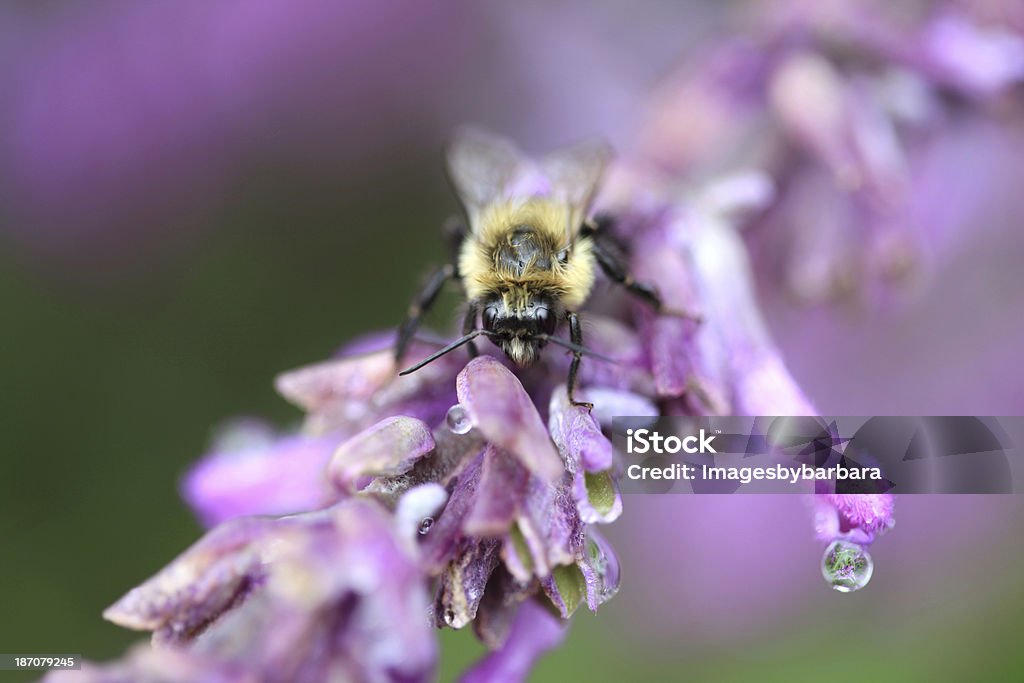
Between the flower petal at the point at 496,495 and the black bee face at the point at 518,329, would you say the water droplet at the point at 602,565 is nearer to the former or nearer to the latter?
the flower petal at the point at 496,495

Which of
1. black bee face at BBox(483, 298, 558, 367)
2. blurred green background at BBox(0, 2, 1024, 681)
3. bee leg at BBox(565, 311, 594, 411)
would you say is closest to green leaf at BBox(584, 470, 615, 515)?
bee leg at BBox(565, 311, 594, 411)

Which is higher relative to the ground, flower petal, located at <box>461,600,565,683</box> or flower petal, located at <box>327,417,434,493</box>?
flower petal, located at <box>327,417,434,493</box>

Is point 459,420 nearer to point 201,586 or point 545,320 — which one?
point 545,320

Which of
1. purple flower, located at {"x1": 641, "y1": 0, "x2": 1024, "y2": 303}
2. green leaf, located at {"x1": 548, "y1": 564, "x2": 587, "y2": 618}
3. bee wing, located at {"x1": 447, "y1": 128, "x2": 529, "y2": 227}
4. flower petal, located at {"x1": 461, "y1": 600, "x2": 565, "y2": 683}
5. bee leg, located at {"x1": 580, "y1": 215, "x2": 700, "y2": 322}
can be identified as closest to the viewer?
green leaf, located at {"x1": 548, "y1": 564, "x2": 587, "y2": 618}

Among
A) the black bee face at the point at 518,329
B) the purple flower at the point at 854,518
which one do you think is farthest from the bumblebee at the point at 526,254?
the purple flower at the point at 854,518

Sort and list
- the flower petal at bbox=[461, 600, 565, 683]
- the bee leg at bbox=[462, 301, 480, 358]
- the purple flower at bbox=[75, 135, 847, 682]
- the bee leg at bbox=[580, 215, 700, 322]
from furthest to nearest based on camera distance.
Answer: the bee leg at bbox=[580, 215, 700, 322], the bee leg at bbox=[462, 301, 480, 358], the flower petal at bbox=[461, 600, 565, 683], the purple flower at bbox=[75, 135, 847, 682]

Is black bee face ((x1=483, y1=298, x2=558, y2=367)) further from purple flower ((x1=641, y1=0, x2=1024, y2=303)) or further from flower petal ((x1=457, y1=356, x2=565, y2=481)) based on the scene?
purple flower ((x1=641, y1=0, x2=1024, y2=303))
